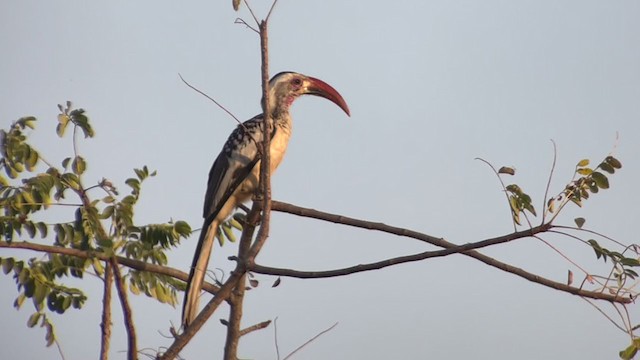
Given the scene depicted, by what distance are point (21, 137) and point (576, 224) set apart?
8.09 feet

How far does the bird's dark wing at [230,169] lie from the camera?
5227 millimetres

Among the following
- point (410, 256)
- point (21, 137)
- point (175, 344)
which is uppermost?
point (21, 137)

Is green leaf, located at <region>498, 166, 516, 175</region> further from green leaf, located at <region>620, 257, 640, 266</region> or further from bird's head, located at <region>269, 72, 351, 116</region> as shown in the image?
bird's head, located at <region>269, 72, 351, 116</region>

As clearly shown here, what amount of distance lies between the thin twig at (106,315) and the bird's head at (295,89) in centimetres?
247

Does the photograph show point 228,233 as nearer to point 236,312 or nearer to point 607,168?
point 236,312

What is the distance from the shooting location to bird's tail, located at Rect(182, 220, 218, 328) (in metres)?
4.30

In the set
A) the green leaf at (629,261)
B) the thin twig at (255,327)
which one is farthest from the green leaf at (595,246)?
the thin twig at (255,327)

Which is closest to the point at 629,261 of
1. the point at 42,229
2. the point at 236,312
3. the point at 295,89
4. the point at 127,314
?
the point at 236,312

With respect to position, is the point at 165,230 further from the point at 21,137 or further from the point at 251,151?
the point at 251,151

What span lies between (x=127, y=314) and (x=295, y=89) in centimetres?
298

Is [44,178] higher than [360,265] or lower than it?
higher

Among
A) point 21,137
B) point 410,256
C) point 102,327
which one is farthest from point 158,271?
point 410,256

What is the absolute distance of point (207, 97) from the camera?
3467 millimetres

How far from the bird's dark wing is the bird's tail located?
140 mm
